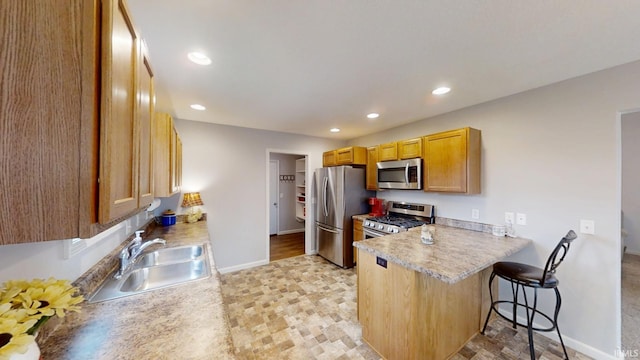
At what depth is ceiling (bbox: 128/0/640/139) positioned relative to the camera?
3.76ft

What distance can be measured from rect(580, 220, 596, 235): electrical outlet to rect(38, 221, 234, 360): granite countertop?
2.81m

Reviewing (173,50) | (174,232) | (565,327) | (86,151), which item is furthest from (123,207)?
(565,327)

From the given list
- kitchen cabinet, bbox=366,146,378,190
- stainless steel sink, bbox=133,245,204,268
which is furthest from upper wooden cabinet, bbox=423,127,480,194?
stainless steel sink, bbox=133,245,204,268

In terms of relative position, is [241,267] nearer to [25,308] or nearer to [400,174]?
[400,174]

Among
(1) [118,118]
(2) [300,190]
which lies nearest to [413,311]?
(1) [118,118]

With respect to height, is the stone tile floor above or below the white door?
below

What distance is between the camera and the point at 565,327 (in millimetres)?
1886

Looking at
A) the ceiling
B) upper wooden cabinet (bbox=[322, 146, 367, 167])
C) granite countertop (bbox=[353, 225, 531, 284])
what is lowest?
granite countertop (bbox=[353, 225, 531, 284])

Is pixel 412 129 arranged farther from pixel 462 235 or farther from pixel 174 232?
pixel 174 232

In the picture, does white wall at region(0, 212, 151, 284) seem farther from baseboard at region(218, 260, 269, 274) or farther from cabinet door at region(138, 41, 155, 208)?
baseboard at region(218, 260, 269, 274)

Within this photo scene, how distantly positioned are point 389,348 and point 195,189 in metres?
3.12

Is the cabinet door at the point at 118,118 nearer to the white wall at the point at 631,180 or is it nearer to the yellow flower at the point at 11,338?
the yellow flower at the point at 11,338

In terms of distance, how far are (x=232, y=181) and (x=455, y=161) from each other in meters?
3.19

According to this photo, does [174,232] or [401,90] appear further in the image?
[174,232]
